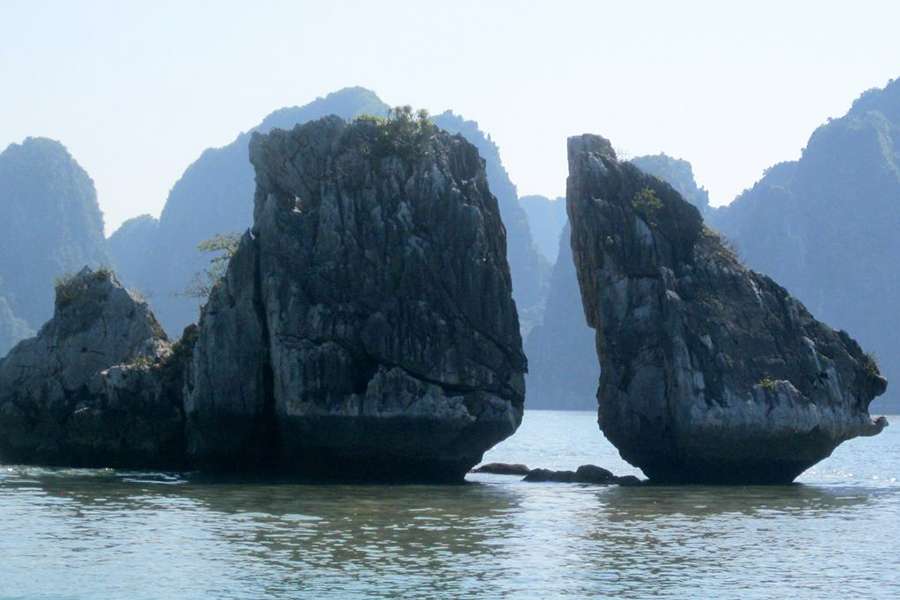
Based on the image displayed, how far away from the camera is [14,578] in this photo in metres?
25.3

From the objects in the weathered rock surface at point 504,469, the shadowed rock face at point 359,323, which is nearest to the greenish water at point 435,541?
the shadowed rock face at point 359,323

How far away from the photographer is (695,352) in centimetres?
4675

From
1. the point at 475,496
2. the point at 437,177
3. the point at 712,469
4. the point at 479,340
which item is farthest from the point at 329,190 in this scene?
the point at 712,469

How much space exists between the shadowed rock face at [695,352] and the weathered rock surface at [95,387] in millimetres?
15471

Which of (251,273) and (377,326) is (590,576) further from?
(251,273)

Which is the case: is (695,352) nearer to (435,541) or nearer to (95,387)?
(435,541)

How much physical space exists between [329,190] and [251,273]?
Answer: 390cm

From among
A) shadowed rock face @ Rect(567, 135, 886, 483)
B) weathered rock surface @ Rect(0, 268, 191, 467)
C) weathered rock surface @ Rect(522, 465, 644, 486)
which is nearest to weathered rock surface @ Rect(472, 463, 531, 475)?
weathered rock surface @ Rect(522, 465, 644, 486)

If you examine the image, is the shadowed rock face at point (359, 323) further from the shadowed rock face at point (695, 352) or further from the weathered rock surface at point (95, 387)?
the shadowed rock face at point (695, 352)

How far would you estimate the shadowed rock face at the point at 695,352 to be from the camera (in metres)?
46.0

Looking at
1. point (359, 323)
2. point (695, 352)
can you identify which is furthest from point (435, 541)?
point (695, 352)

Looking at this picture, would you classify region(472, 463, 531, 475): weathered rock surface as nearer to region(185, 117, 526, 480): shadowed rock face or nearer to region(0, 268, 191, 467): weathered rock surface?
region(185, 117, 526, 480): shadowed rock face

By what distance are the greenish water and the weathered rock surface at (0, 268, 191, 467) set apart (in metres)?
3.68

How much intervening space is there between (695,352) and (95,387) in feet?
70.4
